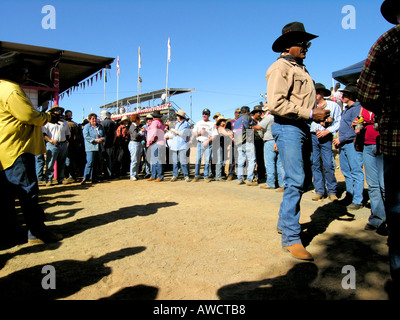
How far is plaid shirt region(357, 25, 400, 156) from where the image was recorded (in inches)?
73.0

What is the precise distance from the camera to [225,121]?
962cm

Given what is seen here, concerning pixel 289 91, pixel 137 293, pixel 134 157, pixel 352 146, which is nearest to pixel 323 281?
pixel 137 293

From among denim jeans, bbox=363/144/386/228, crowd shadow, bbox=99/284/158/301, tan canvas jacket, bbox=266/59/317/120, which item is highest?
tan canvas jacket, bbox=266/59/317/120

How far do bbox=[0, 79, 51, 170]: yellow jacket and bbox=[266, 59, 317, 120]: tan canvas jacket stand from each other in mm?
2748

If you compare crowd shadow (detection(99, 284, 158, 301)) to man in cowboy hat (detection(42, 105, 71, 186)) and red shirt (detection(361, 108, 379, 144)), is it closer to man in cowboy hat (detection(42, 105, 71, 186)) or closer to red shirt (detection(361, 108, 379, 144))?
red shirt (detection(361, 108, 379, 144))

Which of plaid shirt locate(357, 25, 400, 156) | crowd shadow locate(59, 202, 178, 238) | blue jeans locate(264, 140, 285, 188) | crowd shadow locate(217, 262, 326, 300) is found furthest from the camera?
blue jeans locate(264, 140, 285, 188)

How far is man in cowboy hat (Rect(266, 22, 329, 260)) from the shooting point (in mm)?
2887

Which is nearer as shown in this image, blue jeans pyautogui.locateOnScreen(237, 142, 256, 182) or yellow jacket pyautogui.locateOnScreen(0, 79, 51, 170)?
yellow jacket pyautogui.locateOnScreen(0, 79, 51, 170)

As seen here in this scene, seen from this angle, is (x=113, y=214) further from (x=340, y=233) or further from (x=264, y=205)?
(x=340, y=233)

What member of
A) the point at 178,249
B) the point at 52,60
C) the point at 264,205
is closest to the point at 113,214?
the point at 178,249

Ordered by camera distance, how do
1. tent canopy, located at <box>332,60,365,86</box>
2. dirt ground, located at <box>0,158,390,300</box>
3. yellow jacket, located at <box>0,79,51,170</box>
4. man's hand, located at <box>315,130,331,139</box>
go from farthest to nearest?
tent canopy, located at <box>332,60,365,86</box> < man's hand, located at <box>315,130,331,139</box> < yellow jacket, located at <box>0,79,51,170</box> < dirt ground, located at <box>0,158,390,300</box>

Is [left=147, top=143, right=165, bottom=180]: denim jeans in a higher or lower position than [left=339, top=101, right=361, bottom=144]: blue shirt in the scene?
lower

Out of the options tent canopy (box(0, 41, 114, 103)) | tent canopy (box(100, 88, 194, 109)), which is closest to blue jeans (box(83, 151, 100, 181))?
tent canopy (box(0, 41, 114, 103))

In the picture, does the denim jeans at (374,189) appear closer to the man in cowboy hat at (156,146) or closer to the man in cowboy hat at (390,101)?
the man in cowboy hat at (390,101)
